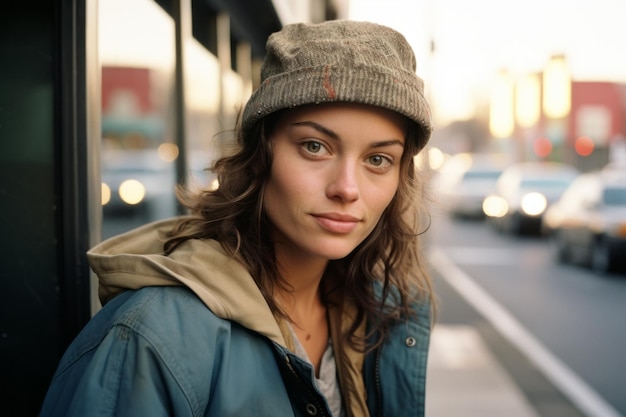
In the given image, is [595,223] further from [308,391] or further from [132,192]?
[308,391]

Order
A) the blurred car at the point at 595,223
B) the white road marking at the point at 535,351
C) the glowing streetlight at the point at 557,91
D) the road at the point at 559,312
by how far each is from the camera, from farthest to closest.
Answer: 1. the glowing streetlight at the point at 557,91
2. the blurred car at the point at 595,223
3. the road at the point at 559,312
4. the white road marking at the point at 535,351

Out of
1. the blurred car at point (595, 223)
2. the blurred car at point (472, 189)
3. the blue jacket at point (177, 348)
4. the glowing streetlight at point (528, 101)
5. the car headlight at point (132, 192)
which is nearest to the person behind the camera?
the blue jacket at point (177, 348)

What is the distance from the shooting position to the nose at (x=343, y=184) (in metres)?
1.83

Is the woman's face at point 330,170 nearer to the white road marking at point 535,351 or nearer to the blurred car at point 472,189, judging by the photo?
the white road marking at point 535,351

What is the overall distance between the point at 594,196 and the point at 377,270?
1050 centimetres

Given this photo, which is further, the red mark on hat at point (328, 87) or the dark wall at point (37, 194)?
the dark wall at point (37, 194)

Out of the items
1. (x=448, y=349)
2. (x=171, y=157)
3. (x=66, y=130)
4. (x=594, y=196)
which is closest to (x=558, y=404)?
(x=448, y=349)

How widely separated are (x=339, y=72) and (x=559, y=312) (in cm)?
770

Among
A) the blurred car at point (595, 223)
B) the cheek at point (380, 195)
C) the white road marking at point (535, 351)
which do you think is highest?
the cheek at point (380, 195)

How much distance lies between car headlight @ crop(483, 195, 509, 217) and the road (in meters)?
3.61

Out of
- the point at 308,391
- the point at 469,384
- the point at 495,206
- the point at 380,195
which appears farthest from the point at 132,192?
the point at 495,206

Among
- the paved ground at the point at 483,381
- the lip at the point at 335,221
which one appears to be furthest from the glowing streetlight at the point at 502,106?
the lip at the point at 335,221

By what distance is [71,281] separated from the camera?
2.06 m

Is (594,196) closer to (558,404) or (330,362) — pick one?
(558,404)
